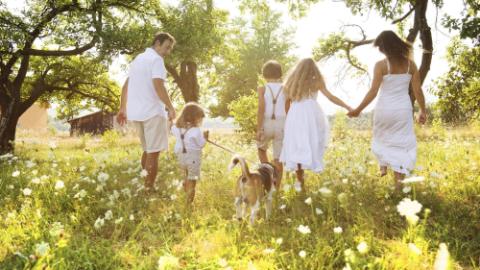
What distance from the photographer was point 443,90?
37.8 feet

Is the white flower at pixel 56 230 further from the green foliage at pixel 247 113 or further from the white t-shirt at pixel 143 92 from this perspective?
the green foliage at pixel 247 113

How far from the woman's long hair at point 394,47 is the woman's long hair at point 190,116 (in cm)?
275

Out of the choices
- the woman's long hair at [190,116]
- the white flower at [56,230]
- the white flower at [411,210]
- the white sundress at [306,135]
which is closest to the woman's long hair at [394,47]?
the white sundress at [306,135]

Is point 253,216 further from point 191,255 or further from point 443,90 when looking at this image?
point 443,90

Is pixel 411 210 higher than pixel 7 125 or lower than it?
lower

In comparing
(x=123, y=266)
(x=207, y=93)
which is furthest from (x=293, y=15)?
(x=207, y=93)

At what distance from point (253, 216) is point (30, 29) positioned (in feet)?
39.9

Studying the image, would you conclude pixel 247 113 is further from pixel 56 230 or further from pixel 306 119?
pixel 56 230

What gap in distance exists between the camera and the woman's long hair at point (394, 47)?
5.79 meters

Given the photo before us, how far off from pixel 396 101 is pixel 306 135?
1.39m

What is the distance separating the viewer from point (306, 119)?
6031 millimetres

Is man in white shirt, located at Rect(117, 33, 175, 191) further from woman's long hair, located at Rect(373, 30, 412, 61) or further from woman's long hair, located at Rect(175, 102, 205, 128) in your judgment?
woman's long hair, located at Rect(373, 30, 412, 61)

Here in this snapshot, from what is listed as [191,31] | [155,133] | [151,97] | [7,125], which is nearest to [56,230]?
[155,133]

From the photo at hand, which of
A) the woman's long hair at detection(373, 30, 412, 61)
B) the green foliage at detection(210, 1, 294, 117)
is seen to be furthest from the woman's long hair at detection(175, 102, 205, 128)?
the green foliage at detection(210, 1, 294, 117)
